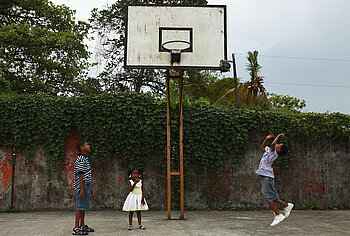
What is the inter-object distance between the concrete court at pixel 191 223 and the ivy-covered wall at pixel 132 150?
0.57 metres

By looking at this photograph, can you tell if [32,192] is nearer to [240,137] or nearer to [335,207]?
[240,137]

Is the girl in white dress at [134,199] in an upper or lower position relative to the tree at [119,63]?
lower

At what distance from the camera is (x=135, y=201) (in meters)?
5.66

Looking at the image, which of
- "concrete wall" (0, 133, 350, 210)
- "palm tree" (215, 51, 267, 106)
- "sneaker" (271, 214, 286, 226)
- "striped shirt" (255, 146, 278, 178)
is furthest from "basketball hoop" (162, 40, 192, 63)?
"palm tree" (215, 51, 267, 106)

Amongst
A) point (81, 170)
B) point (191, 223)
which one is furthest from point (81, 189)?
A: point (191, 223)

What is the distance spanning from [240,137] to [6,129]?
20.4 feet

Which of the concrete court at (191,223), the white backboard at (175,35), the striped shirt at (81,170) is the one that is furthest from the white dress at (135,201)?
the white backboard at (175,35)

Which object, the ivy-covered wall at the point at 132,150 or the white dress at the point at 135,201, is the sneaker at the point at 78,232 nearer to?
the white dress at the point at 135,201

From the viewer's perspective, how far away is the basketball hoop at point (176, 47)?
6759 millimetres

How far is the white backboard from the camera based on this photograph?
6.80 metres

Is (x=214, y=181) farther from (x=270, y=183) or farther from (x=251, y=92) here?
(x=251, y=92)

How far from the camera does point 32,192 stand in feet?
28.0

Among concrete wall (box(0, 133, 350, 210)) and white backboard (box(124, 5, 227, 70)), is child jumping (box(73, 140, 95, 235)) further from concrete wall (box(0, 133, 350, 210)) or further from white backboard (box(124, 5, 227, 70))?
concrete wall (box(0, 133, 350, 210))

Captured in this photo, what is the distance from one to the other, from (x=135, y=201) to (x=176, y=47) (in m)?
3.26
